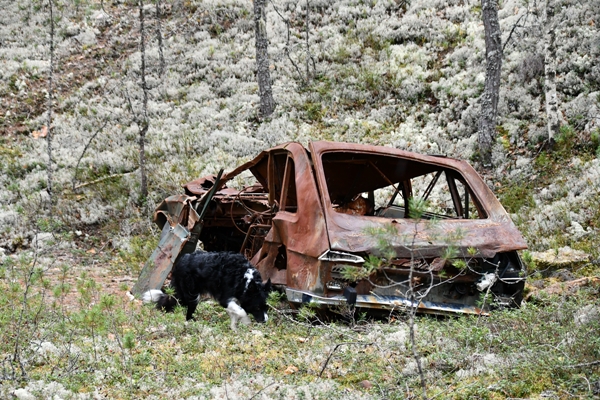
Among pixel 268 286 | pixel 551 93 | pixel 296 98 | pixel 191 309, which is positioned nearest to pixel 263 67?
pixel 296 98

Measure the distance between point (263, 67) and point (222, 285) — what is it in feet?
37.8

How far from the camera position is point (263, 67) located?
1700 cm

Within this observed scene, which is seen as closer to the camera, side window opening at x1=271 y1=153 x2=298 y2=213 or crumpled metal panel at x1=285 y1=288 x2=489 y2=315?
crumpled metal panel at x1=285 y1=288 x2=489 y2=315

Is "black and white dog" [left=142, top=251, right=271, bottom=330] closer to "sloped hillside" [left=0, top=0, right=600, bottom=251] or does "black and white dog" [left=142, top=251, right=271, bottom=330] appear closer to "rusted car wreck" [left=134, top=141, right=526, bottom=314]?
"rusted car wreck" [left=134, top=141, right=526, bottom=314]

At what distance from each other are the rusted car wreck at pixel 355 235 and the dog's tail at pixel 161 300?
10.9 inches

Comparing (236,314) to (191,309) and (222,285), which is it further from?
(191,309)

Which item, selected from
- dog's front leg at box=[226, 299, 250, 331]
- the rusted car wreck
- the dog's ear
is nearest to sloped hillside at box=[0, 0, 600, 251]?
the rusted car wreck

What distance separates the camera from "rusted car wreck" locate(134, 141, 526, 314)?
5.59m

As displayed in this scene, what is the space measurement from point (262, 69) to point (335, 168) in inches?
401

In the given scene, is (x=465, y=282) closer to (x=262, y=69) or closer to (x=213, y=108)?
(x=262, y=69)

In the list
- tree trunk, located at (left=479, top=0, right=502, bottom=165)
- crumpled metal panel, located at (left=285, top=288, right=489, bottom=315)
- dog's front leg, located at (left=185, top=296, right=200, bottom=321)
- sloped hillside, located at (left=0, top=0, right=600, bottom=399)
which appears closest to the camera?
sloped hillside, located at (left=0, top=0, right=600, bottom=399)

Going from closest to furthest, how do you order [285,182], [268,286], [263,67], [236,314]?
[236,314] < [268,286] < [285,182] < [263,67]

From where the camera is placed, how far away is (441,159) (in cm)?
709

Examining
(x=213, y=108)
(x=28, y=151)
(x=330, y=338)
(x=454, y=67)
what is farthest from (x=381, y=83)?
(x=330, y=338)
